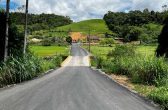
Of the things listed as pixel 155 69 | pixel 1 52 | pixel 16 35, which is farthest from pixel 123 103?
pixel 16 35

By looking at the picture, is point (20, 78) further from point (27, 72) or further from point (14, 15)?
point (14, 15)

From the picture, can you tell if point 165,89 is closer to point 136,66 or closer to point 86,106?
point 86,106

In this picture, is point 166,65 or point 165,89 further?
point 166,65

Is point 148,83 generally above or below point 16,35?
below

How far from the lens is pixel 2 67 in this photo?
27078 mm

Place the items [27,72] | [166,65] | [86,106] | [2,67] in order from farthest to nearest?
[27,72]
[2,67]
[166,65]
[86,106]

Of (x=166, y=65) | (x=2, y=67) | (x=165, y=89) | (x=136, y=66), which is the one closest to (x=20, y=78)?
(x=2, y=67)

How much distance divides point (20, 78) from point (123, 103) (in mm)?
13937

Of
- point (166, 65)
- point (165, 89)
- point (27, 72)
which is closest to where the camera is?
point (165, 89)

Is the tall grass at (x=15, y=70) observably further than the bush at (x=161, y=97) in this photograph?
Yes

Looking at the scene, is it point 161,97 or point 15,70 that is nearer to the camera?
point 161,97

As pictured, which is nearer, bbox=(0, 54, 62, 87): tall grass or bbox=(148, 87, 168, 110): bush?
bbox=(148, 87, 168, 110): bush

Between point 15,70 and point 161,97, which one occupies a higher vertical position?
point 161,97

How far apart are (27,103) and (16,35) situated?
26.4 m
